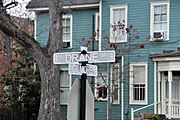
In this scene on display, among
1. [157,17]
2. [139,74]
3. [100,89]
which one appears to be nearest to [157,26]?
[157,17]

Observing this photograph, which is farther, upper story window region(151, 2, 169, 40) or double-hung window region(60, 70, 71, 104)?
double-hung window region(60, 70, 71, 104)

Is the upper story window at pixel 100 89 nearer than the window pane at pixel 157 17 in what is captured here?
Yes

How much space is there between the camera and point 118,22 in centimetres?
2309

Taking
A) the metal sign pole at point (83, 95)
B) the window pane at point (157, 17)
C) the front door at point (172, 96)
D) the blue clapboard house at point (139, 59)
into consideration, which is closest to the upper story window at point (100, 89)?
the blue clapboard house at point (139, 59)

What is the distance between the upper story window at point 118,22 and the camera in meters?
23.3

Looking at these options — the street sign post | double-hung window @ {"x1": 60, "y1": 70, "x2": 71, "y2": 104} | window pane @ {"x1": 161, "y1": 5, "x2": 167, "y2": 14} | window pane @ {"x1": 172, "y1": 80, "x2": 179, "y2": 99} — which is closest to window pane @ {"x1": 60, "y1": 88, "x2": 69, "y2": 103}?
double-hung window @ {"x1": 60, "y1": 70, "x2": 71, "y2": 104}

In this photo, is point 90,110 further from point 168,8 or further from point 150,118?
point 168,8

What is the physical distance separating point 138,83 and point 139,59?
4.40 ft

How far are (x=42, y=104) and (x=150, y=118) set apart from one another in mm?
5641

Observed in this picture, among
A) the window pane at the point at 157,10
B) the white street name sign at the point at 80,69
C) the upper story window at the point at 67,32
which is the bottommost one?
the white street name sign at the point at 80,69

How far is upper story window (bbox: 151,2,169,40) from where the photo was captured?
22.6 m

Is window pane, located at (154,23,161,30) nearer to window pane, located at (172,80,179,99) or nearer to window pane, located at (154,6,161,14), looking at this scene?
window pane, located at (154,6,161,14)

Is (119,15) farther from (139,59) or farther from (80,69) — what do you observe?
(80,69)

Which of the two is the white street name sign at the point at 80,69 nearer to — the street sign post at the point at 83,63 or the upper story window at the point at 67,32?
the street sign post at the point at 83,63
